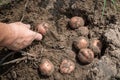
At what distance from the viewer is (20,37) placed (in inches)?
100

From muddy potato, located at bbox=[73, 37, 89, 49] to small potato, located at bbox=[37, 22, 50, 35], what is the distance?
1.13ft

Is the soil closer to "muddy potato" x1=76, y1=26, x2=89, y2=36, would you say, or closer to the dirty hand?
"muddy potato" x1=76, y1=26, x2=89, y2=36

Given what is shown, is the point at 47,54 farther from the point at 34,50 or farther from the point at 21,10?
the point at 21,10

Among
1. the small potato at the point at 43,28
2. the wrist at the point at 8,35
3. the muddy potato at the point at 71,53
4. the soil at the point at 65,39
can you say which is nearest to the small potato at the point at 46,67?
the soil at the point at 65,39

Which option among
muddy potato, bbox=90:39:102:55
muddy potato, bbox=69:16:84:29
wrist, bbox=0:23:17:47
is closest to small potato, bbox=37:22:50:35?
muddy potato, bbox=69:16:84:29

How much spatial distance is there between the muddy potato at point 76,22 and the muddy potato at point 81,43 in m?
0.16

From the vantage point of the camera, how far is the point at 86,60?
8.66 feet

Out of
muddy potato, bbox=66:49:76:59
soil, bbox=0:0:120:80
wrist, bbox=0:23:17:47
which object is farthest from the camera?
muddy potato, bbox=66:49:76:59

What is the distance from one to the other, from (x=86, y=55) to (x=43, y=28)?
55 centimetres

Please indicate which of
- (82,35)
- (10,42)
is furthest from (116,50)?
(10,42)

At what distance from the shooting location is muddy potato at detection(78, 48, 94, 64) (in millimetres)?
2619

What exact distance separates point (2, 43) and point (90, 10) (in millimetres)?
1011

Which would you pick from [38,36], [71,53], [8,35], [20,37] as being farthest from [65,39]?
[8,35]

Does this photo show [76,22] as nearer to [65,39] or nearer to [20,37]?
[65,39]
